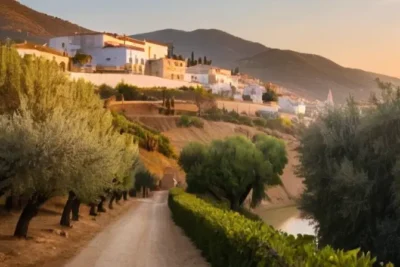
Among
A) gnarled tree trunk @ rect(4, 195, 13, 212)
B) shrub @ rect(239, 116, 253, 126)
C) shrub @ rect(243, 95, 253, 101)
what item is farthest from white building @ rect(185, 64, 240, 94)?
gnarled tree trunk @ rect(4, 195, 13, 212)

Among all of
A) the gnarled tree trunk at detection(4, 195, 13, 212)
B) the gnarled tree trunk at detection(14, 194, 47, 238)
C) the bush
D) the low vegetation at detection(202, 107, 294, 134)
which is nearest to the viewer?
the gnarled tree trunk at detection(14, 194, 47, 238)

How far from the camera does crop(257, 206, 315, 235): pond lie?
45.9 m

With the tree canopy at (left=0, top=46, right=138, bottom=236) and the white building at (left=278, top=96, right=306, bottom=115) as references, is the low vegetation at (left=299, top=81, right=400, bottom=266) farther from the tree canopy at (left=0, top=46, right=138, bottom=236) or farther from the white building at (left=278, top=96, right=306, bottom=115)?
the white building at (left=278, top=96, right=306, bottom=115)

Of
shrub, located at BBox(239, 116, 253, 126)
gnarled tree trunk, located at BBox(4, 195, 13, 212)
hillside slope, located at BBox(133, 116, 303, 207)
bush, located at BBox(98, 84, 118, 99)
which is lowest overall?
hillside slope, located at BBox(133, 116, 303, 207)

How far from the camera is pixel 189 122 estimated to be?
10681cm

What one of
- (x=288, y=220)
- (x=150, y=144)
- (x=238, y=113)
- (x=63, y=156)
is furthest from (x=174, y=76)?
(x=63, y=156)

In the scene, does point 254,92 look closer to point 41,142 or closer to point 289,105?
point 289,105

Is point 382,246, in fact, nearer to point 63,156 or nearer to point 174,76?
point 63,156

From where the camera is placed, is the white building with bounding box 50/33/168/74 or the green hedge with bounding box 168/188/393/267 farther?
the white building with bounding box 50/33/168/74

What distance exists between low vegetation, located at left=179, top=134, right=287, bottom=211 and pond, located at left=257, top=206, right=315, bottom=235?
371 centimetres

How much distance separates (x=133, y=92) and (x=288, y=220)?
189 ft

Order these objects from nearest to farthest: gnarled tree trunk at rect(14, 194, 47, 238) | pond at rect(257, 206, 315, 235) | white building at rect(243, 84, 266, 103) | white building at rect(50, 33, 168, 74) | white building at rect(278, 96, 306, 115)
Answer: gnarled tree trunk at rect(14, 194, 47, 238) < pond at rect(257, 206, 315, 235) < white building at rect(50, 33, 168, 74) < white building at rect(243, 84, 266, 103) < white building at rect(278, 96, 306, 115)

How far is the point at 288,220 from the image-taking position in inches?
2223

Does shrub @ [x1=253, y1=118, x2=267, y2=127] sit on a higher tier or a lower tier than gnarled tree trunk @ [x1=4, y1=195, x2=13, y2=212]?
lower
